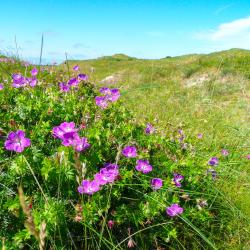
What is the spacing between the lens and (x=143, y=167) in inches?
104

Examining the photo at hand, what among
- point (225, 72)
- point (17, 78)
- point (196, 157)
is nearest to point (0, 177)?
point (17, 78)

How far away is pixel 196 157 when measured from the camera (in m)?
3.27

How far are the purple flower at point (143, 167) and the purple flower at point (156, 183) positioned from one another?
0.08 metres

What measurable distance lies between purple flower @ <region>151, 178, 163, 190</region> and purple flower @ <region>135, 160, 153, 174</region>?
84 millimetres

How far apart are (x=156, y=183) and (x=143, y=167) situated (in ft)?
0.51

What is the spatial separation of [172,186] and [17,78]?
188 cm

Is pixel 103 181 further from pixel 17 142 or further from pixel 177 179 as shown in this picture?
pixel 177 179

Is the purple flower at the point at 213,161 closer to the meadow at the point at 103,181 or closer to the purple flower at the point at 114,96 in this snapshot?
the meadow at the point at 103,181

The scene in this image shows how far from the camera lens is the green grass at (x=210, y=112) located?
3256 millimetres

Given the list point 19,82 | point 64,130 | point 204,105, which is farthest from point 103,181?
point 204,105

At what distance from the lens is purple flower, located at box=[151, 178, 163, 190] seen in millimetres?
2549

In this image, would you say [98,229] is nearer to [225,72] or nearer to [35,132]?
[35,132]

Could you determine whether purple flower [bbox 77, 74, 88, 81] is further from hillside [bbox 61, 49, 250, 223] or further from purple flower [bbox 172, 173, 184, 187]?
purple flower [bbox 172, 173, 184, 187]

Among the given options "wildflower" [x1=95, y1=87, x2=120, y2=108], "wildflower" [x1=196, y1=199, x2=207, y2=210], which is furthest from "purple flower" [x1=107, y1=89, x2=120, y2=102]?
"wildflower" [x1=196, y1=199, x2=207, y2=210]
